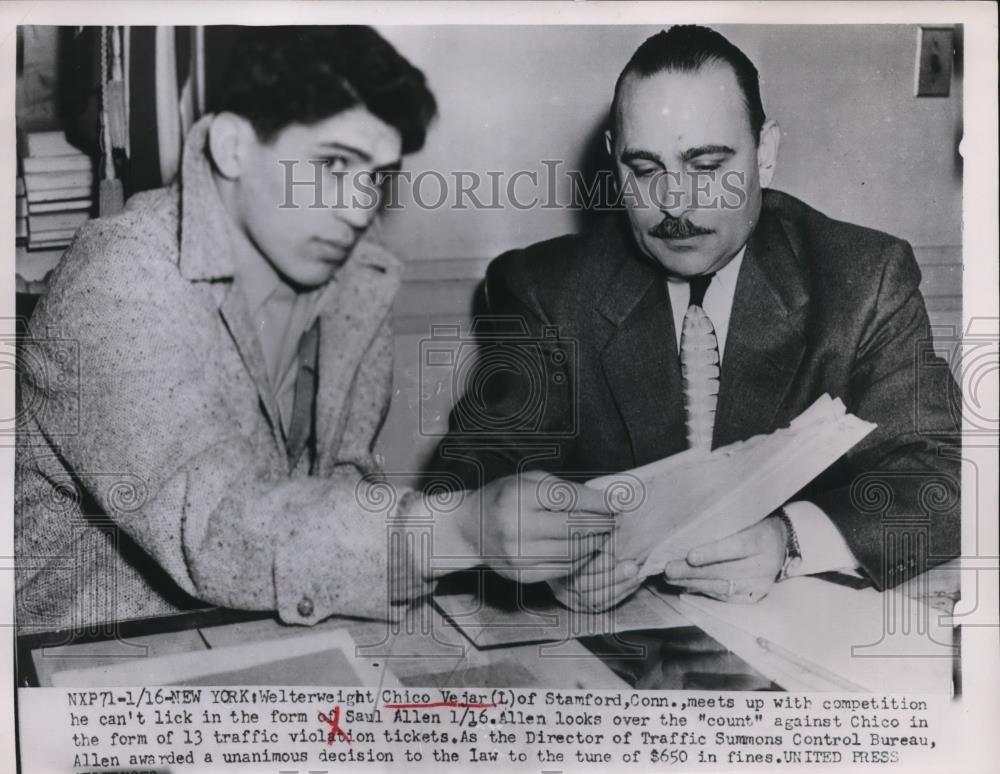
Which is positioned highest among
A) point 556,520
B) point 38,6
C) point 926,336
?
point 38,6

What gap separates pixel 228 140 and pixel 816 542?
52.5 inches

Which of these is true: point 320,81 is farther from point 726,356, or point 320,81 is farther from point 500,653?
point 500,653

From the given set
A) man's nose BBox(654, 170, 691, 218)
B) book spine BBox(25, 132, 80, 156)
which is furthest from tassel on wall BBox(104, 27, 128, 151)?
man's nose BBox(654, 170, 691, 218)

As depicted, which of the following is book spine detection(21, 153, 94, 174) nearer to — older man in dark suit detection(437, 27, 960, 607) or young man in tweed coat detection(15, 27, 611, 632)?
young man in tweed coat detection(15, 27, 611, 632)

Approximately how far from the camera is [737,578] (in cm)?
161

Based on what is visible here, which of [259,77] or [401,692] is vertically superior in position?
[259,77]

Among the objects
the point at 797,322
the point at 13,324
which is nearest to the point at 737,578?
the point at 797,322

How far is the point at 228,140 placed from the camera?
5.16ft

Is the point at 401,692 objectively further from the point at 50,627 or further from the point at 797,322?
the point at 797,322

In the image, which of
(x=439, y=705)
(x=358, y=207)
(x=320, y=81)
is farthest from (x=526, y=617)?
(x=320, y=81)

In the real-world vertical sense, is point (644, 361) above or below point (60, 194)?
below

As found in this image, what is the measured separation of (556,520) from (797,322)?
59 centimetres

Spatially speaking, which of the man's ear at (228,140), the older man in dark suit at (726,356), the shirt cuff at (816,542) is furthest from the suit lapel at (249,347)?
the shirt cuff at (816,542)

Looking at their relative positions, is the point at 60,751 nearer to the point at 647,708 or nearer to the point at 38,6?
the point at 647,708
